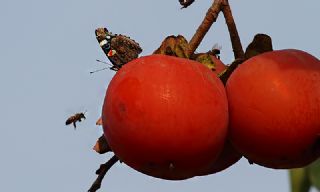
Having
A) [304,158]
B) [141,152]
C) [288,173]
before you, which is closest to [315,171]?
[288,173]

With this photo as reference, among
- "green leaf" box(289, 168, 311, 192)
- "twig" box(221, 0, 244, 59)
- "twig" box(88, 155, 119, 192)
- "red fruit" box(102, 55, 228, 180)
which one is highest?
"twig" box(221, 0, 244, 59)

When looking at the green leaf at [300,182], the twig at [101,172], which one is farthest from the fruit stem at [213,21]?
the green leaf at [300,182]

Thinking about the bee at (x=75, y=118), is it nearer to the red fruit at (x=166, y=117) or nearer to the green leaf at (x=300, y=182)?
the red fruit at (x=166, y=117)

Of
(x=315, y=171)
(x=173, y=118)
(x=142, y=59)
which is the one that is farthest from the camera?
(x=315, y=171)

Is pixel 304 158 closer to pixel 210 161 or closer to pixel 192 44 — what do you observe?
pixel 210 161

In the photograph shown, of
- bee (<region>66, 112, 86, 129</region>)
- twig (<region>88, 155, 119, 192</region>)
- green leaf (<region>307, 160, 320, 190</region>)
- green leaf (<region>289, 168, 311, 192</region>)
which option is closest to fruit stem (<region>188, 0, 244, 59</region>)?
twig (<region>88, 155, 119, 192</region>)

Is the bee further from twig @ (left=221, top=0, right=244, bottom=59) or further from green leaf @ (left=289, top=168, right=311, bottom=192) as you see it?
green leaf @ (left=289, top=168, right=311, bottom=192)
